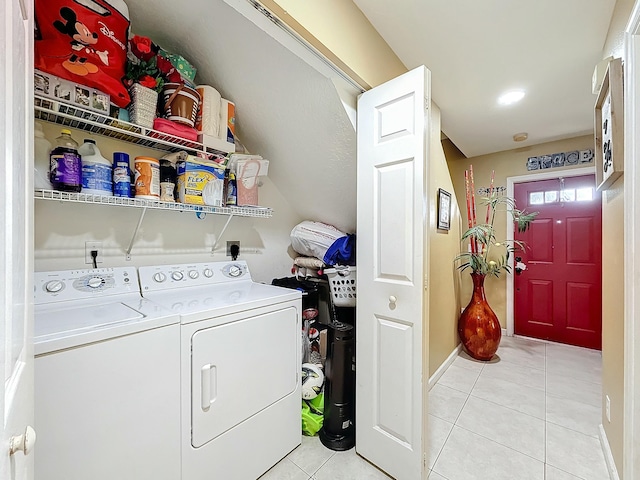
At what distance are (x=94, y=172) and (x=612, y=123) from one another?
2388mm

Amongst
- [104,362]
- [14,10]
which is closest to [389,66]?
[14,10]

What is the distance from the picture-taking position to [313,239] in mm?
2174

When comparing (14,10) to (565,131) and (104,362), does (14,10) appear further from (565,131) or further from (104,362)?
(565,131)

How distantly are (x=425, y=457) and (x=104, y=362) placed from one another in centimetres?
149

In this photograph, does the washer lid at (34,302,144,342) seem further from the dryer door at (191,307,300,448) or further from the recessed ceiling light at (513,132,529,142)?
the recessed ceiling light at (513,132,529,142)

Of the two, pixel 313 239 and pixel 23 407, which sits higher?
pixel 313 239

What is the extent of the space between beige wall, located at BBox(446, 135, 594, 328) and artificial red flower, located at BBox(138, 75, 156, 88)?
11.3 feet

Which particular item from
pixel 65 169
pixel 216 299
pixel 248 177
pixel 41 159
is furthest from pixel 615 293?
pixel 41 159

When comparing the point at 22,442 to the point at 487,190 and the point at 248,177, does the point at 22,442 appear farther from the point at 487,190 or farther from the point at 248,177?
the point at 487,190

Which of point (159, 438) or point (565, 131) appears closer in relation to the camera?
point (159, 438)

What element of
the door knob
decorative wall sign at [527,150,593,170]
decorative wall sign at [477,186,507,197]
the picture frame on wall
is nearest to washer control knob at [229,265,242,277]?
the door knob

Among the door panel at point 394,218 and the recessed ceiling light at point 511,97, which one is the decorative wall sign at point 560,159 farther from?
the door panel at point 394,218

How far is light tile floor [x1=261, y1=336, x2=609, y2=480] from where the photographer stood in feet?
4.88

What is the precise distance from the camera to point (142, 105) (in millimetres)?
1361
